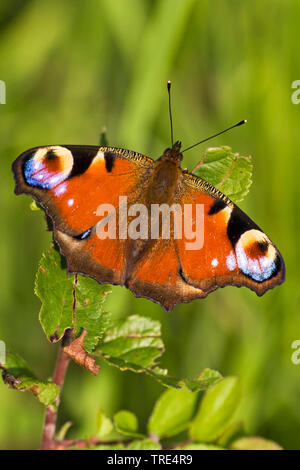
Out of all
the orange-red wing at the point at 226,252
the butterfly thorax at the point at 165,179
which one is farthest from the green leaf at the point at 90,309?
the butterfly thorax at the point at 165,179

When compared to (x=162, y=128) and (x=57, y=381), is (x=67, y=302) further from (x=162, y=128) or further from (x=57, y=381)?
(x=162, y=128)

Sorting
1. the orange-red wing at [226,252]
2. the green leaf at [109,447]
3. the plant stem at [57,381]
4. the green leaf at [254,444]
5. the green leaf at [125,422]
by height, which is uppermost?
the orange-red wing at [226,252]

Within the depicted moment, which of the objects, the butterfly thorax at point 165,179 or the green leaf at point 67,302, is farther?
the butterfly thorax at point 165,179

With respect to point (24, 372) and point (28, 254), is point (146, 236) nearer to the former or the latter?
point (24, 372)

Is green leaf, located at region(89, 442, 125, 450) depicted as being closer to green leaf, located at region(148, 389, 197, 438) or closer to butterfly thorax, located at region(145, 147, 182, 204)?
green leaf, located at region(148, 389, 197, 438)

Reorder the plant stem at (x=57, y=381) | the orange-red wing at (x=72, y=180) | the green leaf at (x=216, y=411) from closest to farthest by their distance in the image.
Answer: the plant stem at (x=57, y=381) < the orange-red wing at (x=72, y=180) < the green leaf at (x=216, y=411)

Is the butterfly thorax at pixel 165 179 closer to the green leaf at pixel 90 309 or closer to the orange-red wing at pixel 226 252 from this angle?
the orange-red wing at pixel 226 252

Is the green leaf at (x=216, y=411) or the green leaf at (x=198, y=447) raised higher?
the green leaf at (x=216, y=411)
